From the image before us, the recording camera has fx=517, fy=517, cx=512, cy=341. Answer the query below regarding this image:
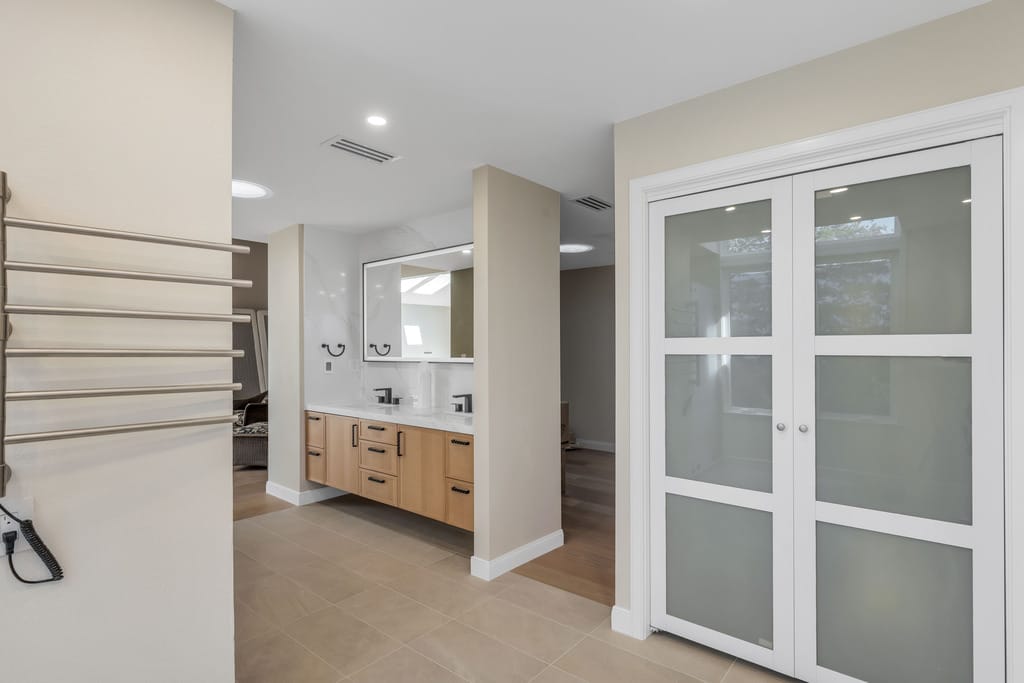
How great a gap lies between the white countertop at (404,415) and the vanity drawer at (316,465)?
36 cm

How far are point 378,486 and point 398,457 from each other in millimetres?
364

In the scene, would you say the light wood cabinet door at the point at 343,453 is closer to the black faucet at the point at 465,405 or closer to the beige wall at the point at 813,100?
the black faucet at the point at 465,405

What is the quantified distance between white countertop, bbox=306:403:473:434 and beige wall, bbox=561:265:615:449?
319 cm

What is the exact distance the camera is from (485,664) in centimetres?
220

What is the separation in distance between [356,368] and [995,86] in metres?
4.60

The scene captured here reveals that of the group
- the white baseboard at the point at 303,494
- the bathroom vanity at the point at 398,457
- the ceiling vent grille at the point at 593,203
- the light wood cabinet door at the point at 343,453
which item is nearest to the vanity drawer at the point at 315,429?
the bathroom vanity at the point at 398,457

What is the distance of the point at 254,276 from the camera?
6629 millimetres

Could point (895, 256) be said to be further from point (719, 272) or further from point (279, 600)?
point (279, 600)

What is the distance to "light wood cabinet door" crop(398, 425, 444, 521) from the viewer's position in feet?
11.3

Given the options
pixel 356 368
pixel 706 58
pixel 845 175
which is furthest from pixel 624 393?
pixel 356 368

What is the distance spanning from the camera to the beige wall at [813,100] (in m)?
1.67

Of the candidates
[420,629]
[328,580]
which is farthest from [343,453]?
[420,629]

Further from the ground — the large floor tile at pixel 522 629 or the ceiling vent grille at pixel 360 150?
the ceiling vent grille at pixel 360 150

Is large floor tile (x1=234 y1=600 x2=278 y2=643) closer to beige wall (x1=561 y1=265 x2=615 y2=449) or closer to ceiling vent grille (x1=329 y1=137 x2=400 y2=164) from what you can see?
ceiling vent grille (x1=329 y1=137 x2=400 y2=164)
